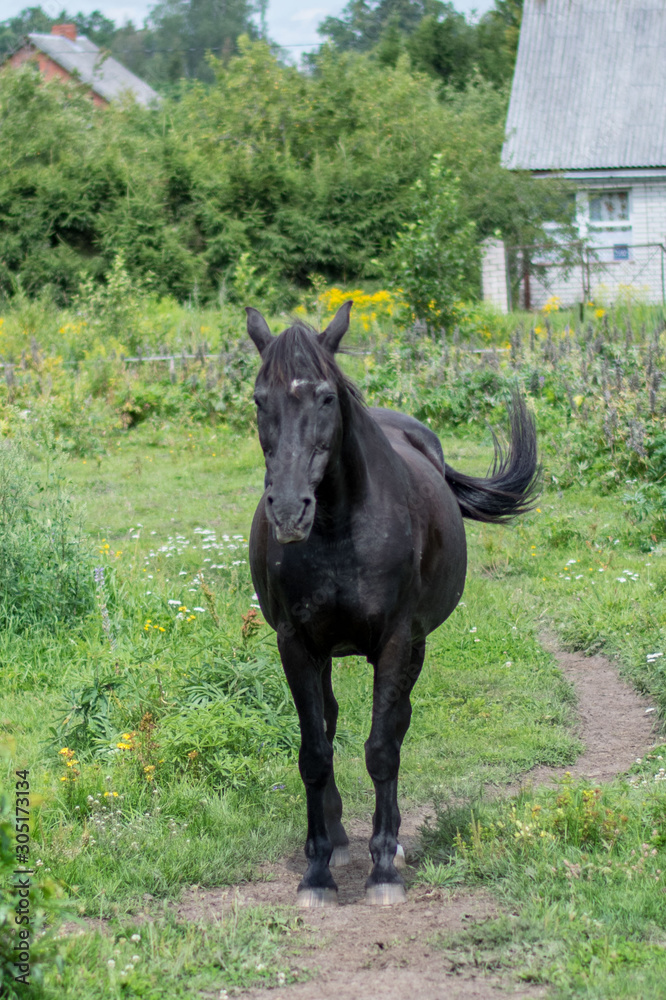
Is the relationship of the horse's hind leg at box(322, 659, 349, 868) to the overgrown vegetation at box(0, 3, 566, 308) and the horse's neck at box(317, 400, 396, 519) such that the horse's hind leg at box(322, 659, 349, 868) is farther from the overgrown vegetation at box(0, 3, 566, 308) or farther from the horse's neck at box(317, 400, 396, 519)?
the overgrown vegetation at box(0, 3, 566, 308)

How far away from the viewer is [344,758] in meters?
5.01

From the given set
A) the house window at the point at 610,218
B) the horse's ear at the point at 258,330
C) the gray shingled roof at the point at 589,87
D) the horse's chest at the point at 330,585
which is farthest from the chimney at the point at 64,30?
the horse's chest at the point at 330,585

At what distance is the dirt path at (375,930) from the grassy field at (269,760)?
8cm

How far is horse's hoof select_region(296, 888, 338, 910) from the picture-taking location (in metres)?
3.63

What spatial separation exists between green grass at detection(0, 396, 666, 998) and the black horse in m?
0.34

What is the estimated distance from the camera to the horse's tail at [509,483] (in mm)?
5527

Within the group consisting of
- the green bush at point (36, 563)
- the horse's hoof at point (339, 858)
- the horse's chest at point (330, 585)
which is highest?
the horse's chest at point (330, 585)

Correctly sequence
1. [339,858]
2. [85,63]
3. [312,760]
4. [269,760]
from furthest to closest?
[85,63] → [269,760] → [339,858] → [312,760]

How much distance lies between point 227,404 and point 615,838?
10254 mm

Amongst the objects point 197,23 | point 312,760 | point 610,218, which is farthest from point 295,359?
point 197,23

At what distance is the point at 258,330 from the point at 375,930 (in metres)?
2.12

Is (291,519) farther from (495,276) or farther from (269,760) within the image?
(495,276)

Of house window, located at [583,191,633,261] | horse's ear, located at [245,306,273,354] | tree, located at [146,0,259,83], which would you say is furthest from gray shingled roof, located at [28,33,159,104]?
horse's ear, located at [245,306,273,354]

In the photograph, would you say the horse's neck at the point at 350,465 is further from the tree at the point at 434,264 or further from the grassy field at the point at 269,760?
the tree at the point at 434,264
